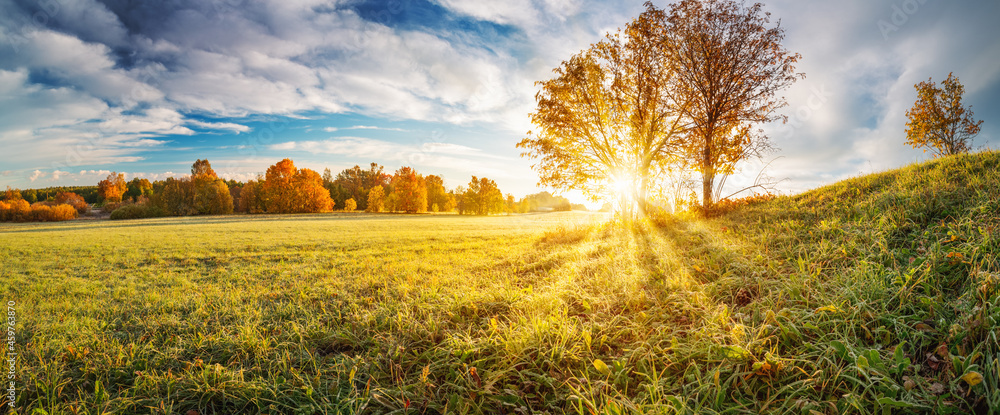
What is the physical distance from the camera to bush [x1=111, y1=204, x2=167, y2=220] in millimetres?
41459

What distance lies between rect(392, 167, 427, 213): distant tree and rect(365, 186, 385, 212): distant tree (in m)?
2.54

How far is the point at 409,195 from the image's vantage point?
53.9 meters

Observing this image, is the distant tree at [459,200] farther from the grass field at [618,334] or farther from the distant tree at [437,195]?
the grass field at [618,334]

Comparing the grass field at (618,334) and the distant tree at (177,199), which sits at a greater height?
the distant tree at (177,199)

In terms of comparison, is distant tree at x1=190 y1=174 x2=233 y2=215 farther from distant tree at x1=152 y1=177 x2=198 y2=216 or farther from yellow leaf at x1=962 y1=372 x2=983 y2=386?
yellow leaf at x1=962 y1=372 x2=983 y2=386

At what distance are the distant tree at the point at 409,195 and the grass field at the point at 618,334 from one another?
48738mm

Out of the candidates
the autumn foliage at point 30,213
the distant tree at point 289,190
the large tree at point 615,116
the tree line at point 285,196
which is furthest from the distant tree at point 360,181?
the large tree at point 615,116

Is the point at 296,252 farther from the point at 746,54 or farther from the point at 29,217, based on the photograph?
the point at 29,217

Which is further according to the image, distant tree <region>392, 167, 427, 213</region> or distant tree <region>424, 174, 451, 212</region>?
distant tree <region>424, 174, 451, 212</region>

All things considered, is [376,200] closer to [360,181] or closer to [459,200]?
[459,200]

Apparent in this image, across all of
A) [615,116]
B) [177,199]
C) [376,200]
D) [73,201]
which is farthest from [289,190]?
[615,116]

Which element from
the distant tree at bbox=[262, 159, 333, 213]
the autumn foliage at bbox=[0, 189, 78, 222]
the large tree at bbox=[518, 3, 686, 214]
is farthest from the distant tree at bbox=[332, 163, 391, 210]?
the large tree at bbox=[518, 3, 686, 214]

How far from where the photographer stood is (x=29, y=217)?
4000cm

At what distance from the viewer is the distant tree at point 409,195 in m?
54.1
